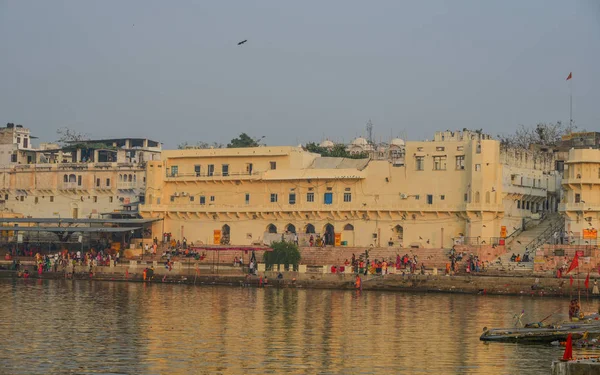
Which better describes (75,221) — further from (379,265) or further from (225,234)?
(379,265)

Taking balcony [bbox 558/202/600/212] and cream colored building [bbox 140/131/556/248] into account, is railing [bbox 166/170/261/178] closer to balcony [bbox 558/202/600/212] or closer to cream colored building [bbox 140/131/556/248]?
cream colored building [bbox 140/131/556/248]

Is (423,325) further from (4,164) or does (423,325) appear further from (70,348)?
(4,164)

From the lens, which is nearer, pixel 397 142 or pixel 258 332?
pixel 258 332

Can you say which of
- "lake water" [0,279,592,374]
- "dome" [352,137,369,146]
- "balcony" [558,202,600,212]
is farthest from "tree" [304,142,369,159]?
"lake water" [0,279,592,374]

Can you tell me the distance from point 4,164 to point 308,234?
2497 cm

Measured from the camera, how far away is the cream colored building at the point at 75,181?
244 feet

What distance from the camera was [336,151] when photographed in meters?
80.6

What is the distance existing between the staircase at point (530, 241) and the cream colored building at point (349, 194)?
122 cm

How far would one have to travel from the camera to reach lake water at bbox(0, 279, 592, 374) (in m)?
29.6

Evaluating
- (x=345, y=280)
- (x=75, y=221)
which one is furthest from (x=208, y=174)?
(x=345, y=280)

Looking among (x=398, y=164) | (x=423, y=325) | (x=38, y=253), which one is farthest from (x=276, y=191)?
(x=423, y=325)

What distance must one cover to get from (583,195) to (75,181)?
3413cm

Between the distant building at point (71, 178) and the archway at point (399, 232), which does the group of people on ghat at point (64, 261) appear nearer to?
the distant building at point (71, 178)

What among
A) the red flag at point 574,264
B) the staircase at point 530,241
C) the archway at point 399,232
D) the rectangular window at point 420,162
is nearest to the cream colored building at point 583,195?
the staircase at point 530,241
